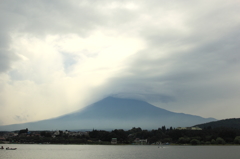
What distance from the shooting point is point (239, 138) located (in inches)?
4557

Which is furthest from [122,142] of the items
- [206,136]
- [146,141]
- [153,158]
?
[153,158]

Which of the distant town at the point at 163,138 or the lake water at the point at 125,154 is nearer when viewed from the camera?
the lake water at the point at 125,154

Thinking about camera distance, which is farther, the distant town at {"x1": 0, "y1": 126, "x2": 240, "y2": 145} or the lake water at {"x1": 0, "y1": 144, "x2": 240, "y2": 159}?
the distant town at {"x1": 0, "y1": 126, "x2": 240, "y2": 145}

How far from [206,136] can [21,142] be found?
111 meters

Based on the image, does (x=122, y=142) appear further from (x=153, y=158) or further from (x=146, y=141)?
(x=153, y=158)

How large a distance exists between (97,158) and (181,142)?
283 feet

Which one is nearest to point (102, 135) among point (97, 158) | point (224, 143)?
point (224, 143)

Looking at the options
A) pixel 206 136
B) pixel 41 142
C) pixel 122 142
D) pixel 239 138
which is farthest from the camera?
pixel 41 142

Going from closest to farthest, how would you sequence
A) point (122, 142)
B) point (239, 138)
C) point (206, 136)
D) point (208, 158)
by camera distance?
point (208, 158)
point (239, 138)
point (206, 136)
point (122, 142)

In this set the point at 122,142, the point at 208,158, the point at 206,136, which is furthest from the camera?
the point at 122,142

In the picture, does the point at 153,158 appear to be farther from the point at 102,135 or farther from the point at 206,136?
the point at 102,135

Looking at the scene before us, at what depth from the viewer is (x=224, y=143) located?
120 m

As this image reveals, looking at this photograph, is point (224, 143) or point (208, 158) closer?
point (208, 158)

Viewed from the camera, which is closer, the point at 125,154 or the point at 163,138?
the point at 125,154
